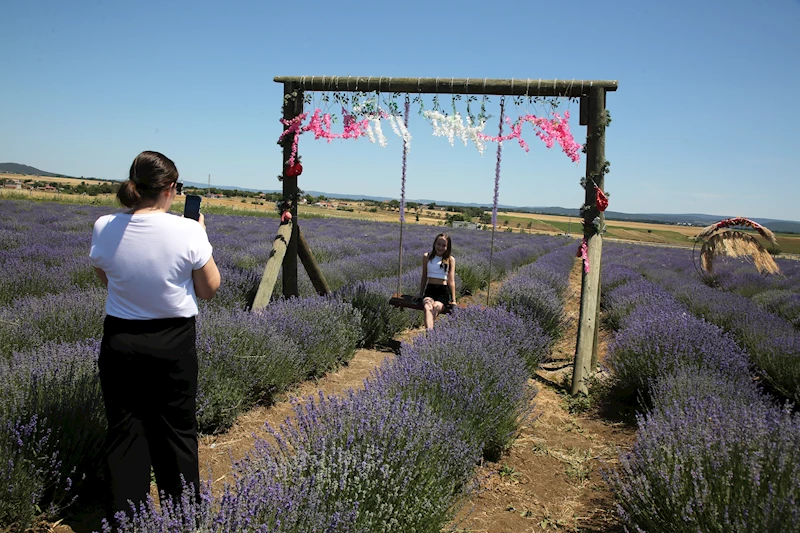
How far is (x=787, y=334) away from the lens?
465 cm

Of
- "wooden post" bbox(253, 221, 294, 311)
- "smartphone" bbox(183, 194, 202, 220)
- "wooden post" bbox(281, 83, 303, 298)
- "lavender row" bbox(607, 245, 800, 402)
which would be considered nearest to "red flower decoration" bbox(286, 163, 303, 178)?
"wooden post" bbox(281, 83, 303, 298)

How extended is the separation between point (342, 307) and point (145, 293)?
307cm

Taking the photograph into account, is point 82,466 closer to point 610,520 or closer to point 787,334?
point 610,520

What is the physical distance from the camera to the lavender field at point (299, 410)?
161 centimetres

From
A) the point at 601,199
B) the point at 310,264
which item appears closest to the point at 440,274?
the point at 310,264

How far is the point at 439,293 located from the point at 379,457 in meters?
3.52

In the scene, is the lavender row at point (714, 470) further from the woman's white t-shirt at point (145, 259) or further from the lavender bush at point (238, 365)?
the lavender bush at point (238, 365)

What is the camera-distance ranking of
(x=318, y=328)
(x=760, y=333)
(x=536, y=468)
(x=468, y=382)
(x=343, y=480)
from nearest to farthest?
(x=343, y=480)
(x=468, y=382)
(x=536, y=468)
(x=318, y=328)
(x=760, y=333)

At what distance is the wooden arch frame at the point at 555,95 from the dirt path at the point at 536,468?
2.08 ft

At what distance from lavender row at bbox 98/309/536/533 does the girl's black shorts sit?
1994 mm

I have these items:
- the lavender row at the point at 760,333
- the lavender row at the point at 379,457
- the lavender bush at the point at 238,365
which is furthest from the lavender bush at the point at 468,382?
the lavender row at the point at 760,333

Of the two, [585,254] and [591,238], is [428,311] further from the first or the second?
[591,238]

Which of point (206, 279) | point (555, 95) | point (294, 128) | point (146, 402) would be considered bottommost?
point (146, 402)

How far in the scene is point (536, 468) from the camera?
3.05 meters
